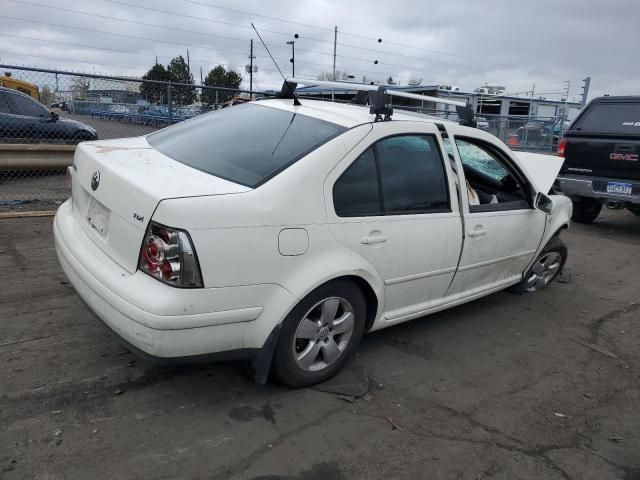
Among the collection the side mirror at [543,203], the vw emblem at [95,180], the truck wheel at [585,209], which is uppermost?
the vw emblem at [95,180]

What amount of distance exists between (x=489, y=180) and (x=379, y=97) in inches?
73.6

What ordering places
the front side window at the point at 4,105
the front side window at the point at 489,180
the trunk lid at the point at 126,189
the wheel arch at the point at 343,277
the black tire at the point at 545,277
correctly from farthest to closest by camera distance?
the front side window at the point at 4,105 → the black tire at the point at 545,277 → the front side window at the point at 489,180 → the wheel arch at the point at 343,277 → the trunk lid at the point at 126,189

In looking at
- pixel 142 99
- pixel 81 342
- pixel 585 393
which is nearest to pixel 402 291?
pixel 585 393

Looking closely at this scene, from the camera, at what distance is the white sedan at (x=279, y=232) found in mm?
2512

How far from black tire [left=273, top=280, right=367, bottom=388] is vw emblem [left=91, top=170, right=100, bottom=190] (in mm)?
1316

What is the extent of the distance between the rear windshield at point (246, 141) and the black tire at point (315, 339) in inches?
28.0

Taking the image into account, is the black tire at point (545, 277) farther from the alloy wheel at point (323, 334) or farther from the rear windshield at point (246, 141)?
the rear windshield at point (246, 141)

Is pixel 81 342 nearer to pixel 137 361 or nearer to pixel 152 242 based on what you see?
pixel 137 361

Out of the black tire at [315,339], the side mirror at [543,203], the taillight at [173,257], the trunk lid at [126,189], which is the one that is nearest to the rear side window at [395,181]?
the black tire at [315,339]

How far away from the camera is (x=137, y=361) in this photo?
3.27m

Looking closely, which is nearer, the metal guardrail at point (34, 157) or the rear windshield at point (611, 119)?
the metal guardrail at point (34, 157)

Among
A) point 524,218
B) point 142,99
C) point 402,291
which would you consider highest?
point 142,99

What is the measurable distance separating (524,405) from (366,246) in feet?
4.53

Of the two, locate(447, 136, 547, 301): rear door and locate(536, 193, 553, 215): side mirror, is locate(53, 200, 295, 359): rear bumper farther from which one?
locate(536, 193, 553, 215): side mirror
